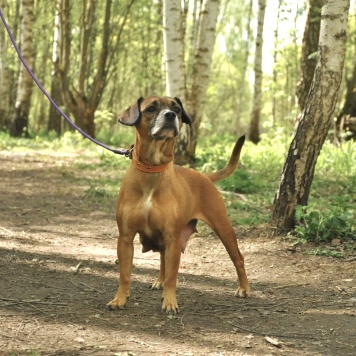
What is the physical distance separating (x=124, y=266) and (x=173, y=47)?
8.49 metres

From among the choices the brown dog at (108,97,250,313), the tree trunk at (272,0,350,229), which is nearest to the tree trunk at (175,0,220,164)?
the tree trunk at (272,0,350,229)

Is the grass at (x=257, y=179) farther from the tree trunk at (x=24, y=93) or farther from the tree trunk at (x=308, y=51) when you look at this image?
the tree trunk at (x=24, y=93)

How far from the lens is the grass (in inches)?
366

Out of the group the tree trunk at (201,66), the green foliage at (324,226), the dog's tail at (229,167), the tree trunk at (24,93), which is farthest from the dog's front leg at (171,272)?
the tree trunk at (24,93)

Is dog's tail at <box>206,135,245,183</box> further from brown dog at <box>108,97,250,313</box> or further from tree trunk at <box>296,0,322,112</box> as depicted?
tree trunk at <box>296,0,322,112</box>

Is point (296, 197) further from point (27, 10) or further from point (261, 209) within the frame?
point (27, 10)

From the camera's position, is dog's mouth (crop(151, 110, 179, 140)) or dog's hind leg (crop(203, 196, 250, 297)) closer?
dog's mouth (crop(151, 110, 179, 140))

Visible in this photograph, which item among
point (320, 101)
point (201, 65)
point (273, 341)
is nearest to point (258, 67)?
point (201, 65)

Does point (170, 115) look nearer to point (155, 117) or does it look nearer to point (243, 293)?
point (155, 117)

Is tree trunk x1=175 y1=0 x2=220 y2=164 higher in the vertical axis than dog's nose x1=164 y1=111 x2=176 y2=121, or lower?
higher

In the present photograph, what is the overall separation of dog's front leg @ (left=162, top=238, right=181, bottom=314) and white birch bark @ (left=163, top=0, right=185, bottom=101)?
321 inches

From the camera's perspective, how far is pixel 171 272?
4.84 meters

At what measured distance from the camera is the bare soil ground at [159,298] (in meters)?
4.11

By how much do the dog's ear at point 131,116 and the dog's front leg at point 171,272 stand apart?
0.91 metres
